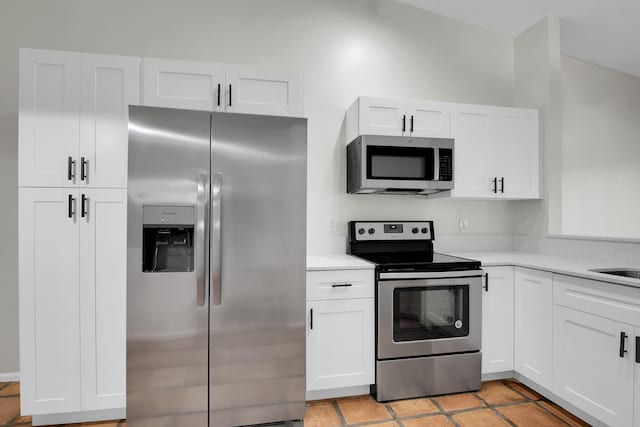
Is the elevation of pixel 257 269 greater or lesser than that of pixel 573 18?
lesser

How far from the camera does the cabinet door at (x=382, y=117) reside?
8.45 ft

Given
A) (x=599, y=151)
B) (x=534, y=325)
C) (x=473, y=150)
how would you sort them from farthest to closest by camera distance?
(x=599, y=151), (x=473, y=150), (x=534, y=325)

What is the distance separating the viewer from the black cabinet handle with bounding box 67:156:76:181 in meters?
1.96

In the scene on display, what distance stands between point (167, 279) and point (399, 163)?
5.79ft

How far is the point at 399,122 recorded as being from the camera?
8.61ft

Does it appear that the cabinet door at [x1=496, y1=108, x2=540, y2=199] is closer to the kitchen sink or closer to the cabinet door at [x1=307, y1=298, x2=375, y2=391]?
the kitchen sink

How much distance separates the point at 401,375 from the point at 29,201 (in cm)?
247

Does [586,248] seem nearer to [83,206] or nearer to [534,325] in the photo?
[534,325]

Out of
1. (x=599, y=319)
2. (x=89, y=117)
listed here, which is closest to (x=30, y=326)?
(x=89, y=117)

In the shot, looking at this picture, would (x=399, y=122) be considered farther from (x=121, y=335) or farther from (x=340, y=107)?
(x=121, y=335)

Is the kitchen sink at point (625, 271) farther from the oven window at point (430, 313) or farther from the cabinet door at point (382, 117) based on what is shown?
the cabinet door at point (382, 117)

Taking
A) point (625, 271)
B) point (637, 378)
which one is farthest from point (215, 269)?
point (625, 271)

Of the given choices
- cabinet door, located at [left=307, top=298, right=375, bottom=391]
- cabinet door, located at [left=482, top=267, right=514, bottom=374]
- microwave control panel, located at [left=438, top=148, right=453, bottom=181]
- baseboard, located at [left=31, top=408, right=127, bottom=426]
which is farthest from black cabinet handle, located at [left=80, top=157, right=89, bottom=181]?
cabinet door, located at [left=482, top=267, right=514, bottom=374]

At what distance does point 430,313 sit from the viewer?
2.32 m
